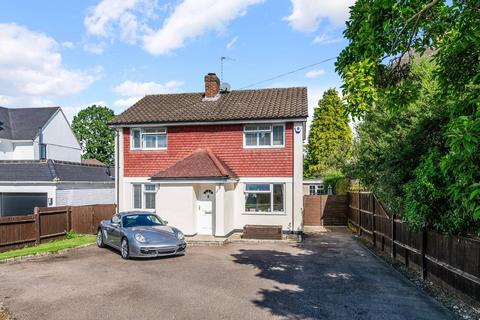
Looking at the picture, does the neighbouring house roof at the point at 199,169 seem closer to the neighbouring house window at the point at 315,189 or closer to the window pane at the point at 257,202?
the window pane at the point at 257,202

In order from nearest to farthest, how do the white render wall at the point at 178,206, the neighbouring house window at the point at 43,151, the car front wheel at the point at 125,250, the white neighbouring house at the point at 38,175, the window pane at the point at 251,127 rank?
the car front wheel at the point at 125,250, the white render wall at the point at 178,206, the window pane at the point at 251,127, the white neighbouring house at the point at 38,175, the neighbouring house window at the point at 43,151

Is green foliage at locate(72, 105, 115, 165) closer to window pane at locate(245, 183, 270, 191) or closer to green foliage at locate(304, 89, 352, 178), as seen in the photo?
green foliage at locate(304, 89, 352, 178)

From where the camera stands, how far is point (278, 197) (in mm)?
16641

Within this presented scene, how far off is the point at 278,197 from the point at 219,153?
350 cm

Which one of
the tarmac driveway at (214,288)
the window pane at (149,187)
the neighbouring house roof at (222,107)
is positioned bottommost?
the tarmac driveway at (214,288)

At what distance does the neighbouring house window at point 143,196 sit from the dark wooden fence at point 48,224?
1740mm

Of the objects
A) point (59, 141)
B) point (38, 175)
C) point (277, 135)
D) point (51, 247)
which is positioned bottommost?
point (51, 247)

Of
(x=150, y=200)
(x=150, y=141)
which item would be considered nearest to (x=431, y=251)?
(x=150, y=200)

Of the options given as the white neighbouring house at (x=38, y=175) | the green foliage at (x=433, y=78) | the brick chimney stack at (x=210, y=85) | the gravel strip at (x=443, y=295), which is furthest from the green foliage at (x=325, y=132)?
the green foliage at (x=433, y=78)

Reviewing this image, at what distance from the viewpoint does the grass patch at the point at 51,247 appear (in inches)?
481

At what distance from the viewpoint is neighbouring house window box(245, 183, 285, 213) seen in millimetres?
16609

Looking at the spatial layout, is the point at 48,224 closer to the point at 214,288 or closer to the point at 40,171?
the point at 40,171

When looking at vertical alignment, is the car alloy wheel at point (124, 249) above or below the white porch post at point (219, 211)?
below

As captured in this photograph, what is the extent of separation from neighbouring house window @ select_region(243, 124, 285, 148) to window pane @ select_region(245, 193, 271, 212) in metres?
2.30
